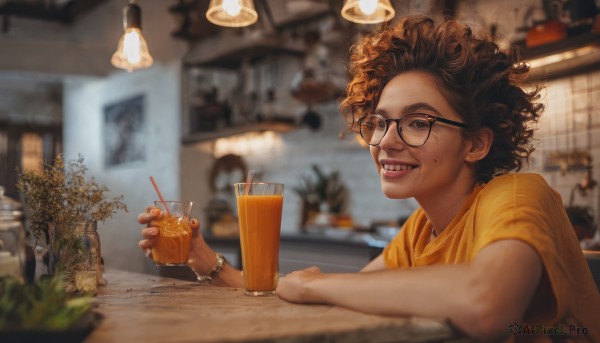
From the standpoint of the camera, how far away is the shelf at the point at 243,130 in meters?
5.57

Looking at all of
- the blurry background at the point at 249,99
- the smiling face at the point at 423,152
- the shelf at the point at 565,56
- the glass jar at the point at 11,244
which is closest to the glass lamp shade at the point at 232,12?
the smiling face at the point at 423,152

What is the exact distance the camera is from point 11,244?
48.8 inches

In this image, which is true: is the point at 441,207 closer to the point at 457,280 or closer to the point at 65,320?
the point at 457,280

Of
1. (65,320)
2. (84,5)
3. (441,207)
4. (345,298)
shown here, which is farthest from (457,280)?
(84,5)

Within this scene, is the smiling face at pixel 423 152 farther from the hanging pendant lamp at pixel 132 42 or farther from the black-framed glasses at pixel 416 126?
the hanging pendant lamp at pixel 132 42

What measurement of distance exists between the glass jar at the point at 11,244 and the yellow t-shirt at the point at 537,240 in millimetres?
910

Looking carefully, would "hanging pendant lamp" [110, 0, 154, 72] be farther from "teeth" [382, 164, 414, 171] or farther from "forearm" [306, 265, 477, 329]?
"forearm" [306, 265, 477, 329]

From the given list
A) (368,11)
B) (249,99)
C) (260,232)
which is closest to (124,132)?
(249,99)

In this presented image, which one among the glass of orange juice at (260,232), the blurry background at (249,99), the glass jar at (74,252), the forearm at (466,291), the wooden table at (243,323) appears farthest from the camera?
the blurry background at (249,99)

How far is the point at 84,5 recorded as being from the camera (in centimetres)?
768

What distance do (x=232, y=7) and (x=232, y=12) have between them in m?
0.02

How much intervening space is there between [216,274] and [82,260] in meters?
0.41

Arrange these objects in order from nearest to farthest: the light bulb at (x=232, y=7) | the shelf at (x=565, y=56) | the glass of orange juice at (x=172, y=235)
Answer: the glass of orange juice at (x=172, y=235) < the light bulb at (x=232, y=7) < the shelf at (x=565, y=56)

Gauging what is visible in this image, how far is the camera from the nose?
5.46 feet
